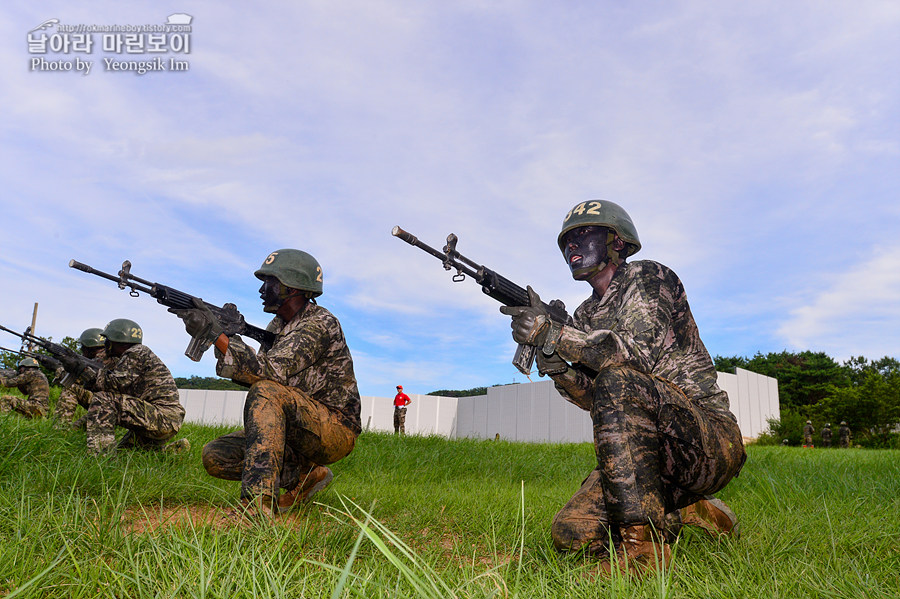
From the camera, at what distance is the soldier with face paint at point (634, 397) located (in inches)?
107

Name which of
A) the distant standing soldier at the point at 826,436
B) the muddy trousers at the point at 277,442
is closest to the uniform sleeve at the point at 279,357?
the muddy trousers at the point at 277,442

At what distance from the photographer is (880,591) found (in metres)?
2.04

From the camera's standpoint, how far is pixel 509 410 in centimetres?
2423

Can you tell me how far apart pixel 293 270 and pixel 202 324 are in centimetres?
79

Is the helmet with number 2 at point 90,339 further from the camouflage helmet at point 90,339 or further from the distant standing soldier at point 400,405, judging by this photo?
the distant standing soldier at point 400,405

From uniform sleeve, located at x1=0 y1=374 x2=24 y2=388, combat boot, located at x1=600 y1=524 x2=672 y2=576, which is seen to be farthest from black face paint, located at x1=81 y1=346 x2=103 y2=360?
combat boot, located at x1=600 y1=524 x2=672 y2=576

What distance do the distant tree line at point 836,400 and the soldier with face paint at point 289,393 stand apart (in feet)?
84.6

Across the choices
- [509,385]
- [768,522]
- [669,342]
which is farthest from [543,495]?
[509,385]

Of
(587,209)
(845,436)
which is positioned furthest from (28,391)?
(845,436)

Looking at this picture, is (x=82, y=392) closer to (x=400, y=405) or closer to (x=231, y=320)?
(x=231, y=320)

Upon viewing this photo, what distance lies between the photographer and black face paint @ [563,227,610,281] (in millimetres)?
3678

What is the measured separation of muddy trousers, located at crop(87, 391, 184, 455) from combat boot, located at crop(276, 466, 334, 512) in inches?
118

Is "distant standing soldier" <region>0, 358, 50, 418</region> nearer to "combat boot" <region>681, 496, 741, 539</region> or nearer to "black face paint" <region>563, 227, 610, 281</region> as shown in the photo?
"black face paint" <region>563, 227, 610, 281</region>

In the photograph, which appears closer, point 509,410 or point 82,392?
point 82,392
